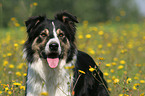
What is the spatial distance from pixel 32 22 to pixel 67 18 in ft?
2.00

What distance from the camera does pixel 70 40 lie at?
139 inches

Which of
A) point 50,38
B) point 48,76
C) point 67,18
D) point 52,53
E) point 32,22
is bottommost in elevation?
point 48,76

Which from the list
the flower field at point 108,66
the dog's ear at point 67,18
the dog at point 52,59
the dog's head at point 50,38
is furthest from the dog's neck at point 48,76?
the dog's ear at point 67,18

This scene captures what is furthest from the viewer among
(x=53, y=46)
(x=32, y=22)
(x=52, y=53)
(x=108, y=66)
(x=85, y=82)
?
(x=108, y=66)

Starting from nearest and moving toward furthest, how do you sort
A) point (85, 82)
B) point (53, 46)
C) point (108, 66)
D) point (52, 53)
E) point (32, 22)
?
1. point (53, 46)
2. point (52, 53)
3. point (32, 22)
4. point (85, 82)
5. point (108, 66)

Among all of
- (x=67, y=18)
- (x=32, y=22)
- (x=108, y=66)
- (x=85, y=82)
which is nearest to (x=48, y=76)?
(x=85, y=82)

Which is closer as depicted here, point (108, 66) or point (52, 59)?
point (52, 59)

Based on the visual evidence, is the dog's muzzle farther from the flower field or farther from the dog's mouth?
the flower field

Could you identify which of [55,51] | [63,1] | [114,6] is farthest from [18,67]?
[114,6]

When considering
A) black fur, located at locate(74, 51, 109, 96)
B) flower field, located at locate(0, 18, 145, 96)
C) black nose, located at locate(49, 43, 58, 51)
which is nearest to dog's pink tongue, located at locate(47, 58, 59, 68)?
black nose, located at locate(49, 43, 58, 51)

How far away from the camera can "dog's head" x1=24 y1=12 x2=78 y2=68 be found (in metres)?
3.17

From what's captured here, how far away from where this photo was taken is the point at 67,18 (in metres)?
3.61

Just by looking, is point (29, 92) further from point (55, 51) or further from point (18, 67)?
point (18, 67)

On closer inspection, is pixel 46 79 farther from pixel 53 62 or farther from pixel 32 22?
pixel 32 22
